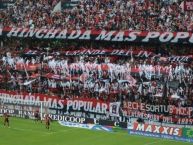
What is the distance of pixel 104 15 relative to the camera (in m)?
61.3

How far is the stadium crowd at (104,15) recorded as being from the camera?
57.4 meters

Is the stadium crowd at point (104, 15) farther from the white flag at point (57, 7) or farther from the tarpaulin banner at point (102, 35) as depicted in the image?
the tarpaulin banner at point (102, 35)

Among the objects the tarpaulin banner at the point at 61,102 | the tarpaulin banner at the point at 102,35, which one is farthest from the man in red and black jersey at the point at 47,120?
the tarpaulin banner at the point at 102,35

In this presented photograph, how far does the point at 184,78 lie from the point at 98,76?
859cm

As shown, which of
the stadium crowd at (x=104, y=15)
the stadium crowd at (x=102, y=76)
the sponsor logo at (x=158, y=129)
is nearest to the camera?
the sponsor logo at (x=158, y=129)

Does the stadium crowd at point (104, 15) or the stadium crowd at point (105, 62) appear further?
the stadium crowd at point (104, 15)

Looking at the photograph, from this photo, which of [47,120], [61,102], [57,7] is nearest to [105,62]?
[61,102]

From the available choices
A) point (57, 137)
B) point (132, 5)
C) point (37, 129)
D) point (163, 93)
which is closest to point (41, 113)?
point (37, 129)

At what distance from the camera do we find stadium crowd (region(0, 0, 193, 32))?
57375 millimetres

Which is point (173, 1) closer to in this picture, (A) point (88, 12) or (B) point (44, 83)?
(A) point (88, 12)

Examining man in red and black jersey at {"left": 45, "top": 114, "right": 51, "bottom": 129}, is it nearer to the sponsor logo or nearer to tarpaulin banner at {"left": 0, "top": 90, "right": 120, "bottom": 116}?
tarpaulin banner at {"left": 0, "top": 90, "right": 120, "bottom": 116}

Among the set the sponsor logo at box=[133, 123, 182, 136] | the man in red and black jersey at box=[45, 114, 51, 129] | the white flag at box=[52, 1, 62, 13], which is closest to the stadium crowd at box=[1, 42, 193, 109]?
the sponsor logo at box=[133, 123, 182, 136]

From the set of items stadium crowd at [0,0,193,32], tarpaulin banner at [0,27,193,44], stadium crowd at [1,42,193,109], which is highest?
stadium crowd at [0,0,193,32]

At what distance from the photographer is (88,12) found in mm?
62875
